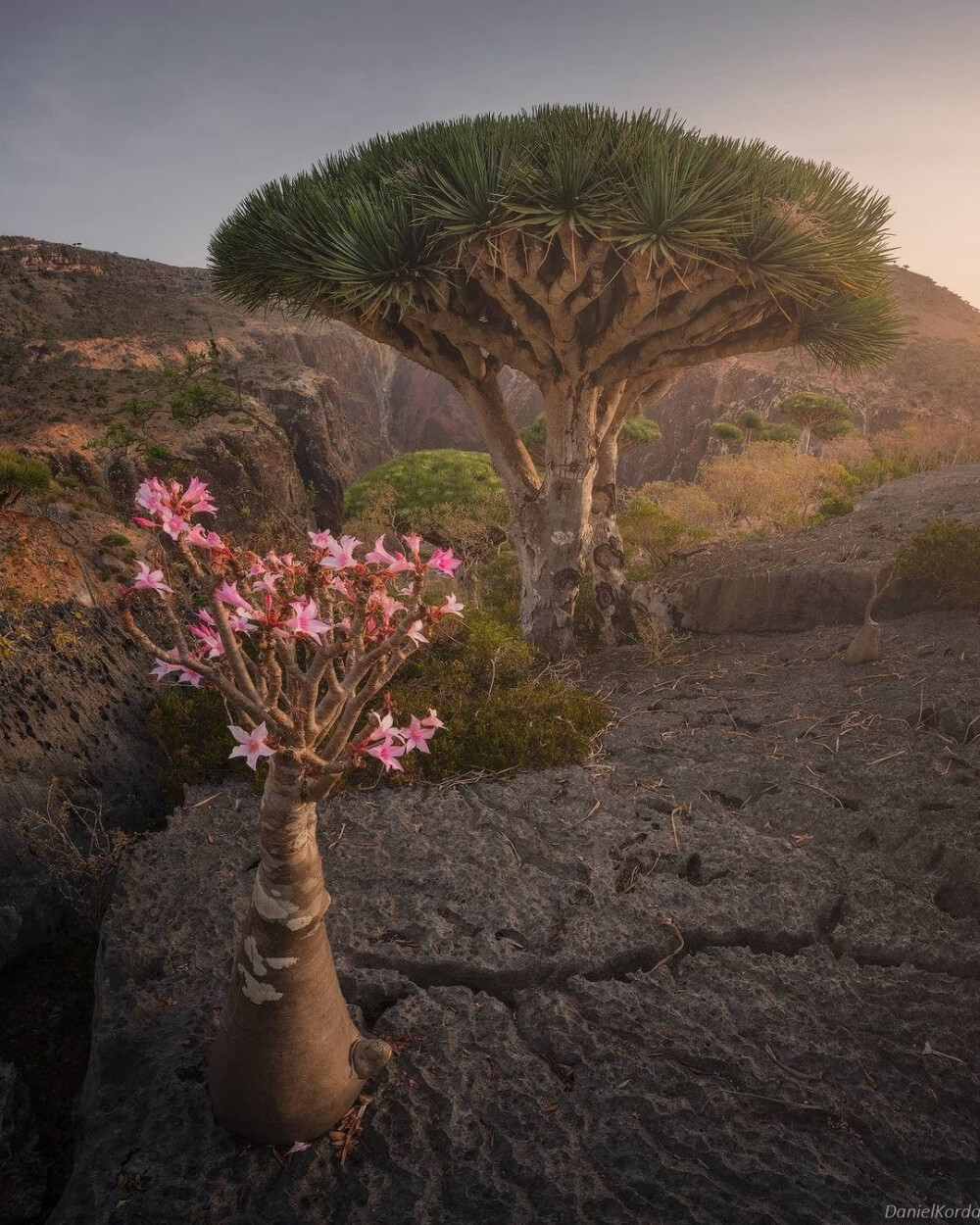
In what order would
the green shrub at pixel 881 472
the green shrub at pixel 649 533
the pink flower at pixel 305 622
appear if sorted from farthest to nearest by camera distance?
1. the green shrub at pixel 881 472
2. the green shrub at pixel 649 533
3. the pink flower at pixel 305 622

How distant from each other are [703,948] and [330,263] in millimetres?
6215

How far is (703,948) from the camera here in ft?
11.7

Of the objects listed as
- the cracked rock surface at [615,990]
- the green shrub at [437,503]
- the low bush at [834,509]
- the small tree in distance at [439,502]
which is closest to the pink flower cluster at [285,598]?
the cracked rock surface at [615,990]

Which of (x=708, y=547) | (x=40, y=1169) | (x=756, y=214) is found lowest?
(x=40, y=1169)

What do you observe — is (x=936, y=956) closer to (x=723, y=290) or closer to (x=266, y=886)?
(x=266, y=886)

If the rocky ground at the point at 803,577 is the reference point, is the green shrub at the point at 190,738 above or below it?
below

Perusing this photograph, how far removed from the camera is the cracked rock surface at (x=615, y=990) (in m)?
2.46

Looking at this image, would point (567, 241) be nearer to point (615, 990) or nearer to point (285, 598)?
point (285, 598)

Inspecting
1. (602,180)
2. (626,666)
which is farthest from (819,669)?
(602,180)

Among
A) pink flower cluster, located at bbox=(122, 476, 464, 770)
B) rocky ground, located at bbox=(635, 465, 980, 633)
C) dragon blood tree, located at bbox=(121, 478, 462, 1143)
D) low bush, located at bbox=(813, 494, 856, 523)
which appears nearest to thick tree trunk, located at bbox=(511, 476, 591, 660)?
rocky ground, located at bbox=(635, 465, 980, 633)

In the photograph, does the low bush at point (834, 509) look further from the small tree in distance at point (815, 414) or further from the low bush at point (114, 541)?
the low bush at point (114, 541)

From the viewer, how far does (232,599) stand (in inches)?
Result: 80.7

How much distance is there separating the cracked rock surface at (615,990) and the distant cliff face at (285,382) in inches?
421

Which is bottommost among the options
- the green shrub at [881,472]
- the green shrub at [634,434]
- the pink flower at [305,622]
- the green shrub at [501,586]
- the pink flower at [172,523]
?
the green shrub at [501,586]
